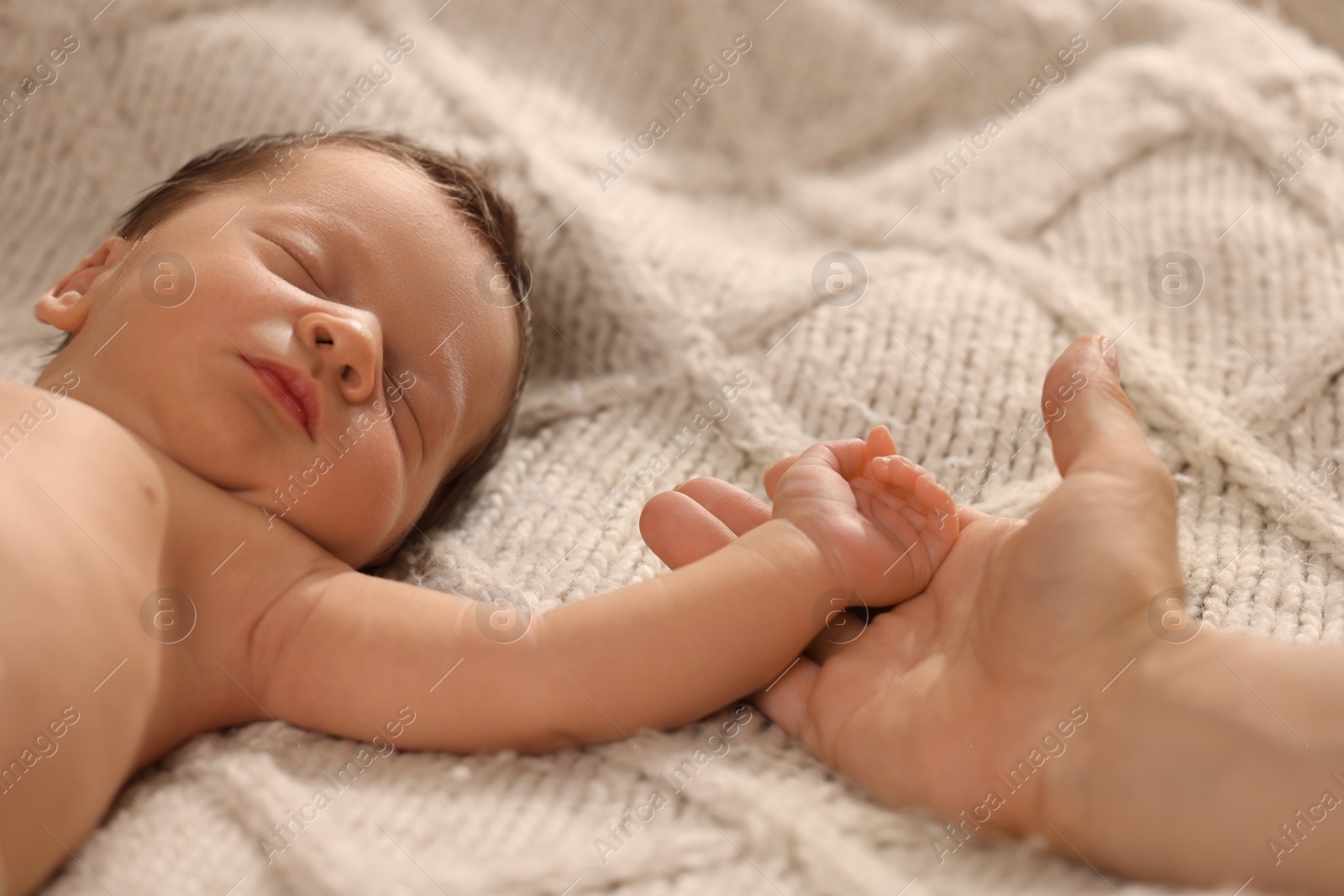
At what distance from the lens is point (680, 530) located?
3.45 ft

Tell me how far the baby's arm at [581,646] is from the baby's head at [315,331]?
0.43 ft

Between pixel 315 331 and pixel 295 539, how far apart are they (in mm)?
194

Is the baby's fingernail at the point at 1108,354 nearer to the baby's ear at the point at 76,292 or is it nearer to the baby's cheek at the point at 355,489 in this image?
the baby's cheek at the point at 355,489

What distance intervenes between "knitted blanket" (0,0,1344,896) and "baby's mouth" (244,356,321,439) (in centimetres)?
21

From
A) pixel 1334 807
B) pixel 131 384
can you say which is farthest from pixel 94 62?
pixel 1334 807

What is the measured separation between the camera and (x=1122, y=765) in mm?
793

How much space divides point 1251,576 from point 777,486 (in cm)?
46

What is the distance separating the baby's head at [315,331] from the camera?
3.26 feet

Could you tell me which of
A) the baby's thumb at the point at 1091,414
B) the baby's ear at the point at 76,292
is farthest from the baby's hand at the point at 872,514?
the baby's ear at the point at 76,292

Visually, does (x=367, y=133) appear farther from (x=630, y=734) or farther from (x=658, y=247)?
(x=630, y=734)

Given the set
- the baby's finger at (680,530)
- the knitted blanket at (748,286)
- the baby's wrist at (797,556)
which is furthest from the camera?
the baby's finger at (680,530)

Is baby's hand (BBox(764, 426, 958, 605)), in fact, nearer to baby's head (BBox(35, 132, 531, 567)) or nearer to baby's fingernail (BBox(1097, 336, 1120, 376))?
baby's fingernail (BBox(1097, 336, 1120, 376))

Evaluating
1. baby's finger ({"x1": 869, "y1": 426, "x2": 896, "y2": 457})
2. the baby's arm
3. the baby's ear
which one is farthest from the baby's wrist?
the baby's ear

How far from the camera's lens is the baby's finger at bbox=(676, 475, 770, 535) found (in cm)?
107
